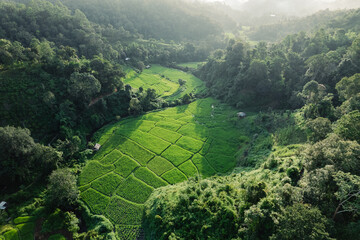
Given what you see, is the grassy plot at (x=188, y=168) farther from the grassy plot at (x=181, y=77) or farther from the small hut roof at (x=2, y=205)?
the grassy plot at (x=181, y=77)

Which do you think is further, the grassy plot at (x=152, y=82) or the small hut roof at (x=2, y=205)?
the grassy plot at (x=152, y=82)

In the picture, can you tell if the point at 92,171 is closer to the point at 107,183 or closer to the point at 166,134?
the point at 107,183

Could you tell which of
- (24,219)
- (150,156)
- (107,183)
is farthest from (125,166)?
(24,219)

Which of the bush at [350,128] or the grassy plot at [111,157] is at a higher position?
the bush at [350,128]

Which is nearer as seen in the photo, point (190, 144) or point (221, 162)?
point (221, 162)

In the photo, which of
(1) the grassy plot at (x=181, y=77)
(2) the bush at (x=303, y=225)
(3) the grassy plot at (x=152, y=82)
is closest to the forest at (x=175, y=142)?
(2) the bush at (x=303, y=225)

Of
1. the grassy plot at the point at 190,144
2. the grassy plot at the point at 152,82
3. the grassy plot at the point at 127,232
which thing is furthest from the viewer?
the grassy plot at the point at 152,82
